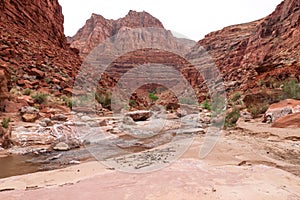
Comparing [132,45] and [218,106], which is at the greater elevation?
[132,45]

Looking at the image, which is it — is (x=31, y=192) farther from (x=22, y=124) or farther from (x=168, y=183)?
(x=22, y=124)

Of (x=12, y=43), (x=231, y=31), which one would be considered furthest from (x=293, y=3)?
(x=12, y=43)

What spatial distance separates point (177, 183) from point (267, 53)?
3052 centimetres

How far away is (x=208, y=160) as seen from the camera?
452 cm

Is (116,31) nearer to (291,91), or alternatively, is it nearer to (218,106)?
(218,106)

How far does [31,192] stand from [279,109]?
8614mm

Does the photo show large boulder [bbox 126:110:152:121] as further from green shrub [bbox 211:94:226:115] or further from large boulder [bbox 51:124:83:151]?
large boulder [bbox 51:124:83:151]

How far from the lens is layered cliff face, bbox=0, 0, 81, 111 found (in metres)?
15.4

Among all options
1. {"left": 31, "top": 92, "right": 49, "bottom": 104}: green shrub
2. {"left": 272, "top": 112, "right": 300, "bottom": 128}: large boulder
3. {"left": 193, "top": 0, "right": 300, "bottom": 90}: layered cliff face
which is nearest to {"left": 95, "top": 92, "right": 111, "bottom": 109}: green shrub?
{"left": 31, "top": 92, "right": 49, "bottom": 104}: green shrub

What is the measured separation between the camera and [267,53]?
1150 inches

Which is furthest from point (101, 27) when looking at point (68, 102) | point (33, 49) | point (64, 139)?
point (64, 139)

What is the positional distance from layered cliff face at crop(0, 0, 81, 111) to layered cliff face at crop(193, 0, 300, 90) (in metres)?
15.9

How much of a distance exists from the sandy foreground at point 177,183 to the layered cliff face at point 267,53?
15090 mm

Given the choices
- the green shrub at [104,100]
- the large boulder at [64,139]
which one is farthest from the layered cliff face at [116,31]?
the large boulder at [64,139]
